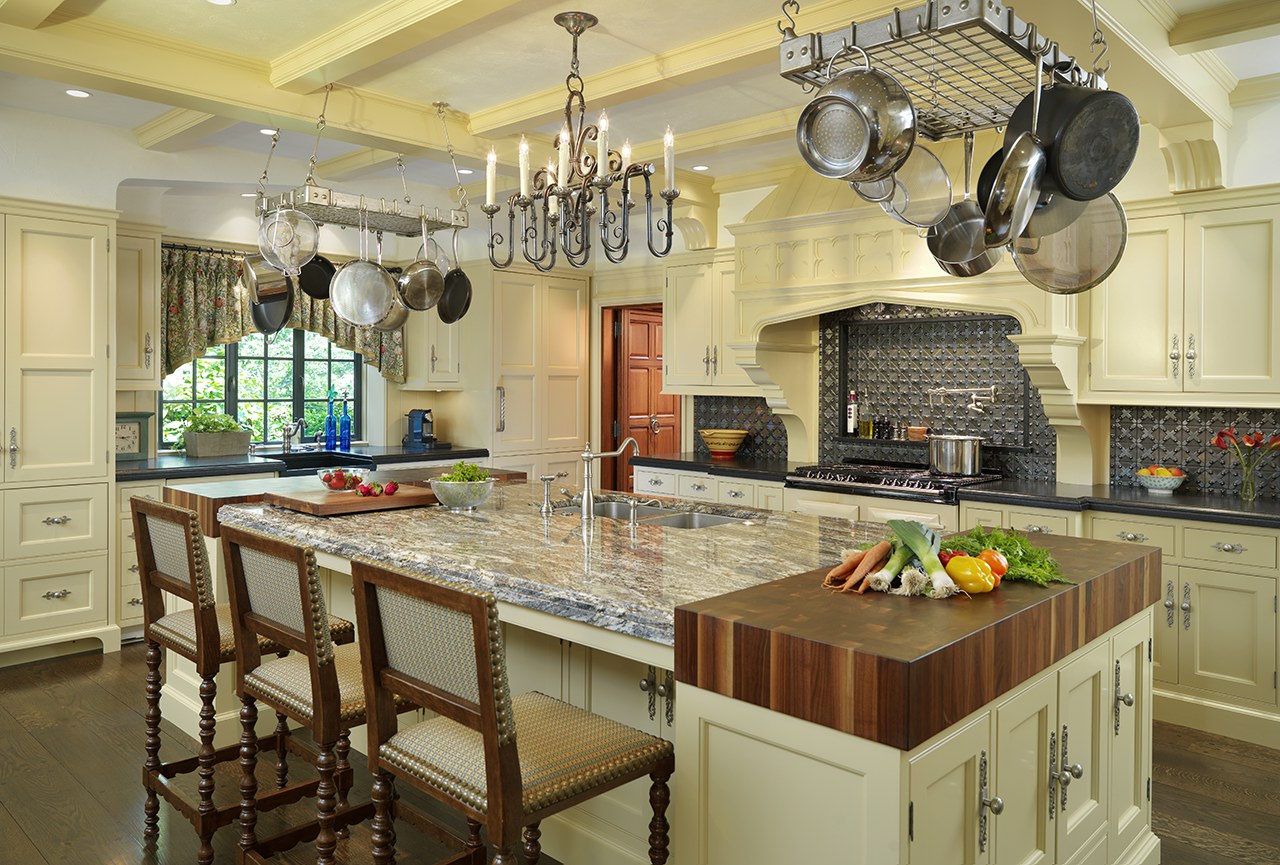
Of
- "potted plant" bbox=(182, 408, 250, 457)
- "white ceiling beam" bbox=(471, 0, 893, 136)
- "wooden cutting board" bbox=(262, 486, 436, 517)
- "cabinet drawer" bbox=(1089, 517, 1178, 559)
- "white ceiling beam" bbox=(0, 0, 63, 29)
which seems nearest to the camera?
"white ceiling beam" bbox=(0, 0, 63, 29)

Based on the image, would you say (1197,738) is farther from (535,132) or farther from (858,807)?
(535,132)

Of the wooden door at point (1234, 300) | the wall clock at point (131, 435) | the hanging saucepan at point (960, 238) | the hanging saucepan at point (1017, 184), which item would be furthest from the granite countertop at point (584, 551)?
the wall clock at point (131, 435)

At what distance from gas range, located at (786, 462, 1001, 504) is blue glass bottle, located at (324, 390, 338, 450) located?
11.8 feet

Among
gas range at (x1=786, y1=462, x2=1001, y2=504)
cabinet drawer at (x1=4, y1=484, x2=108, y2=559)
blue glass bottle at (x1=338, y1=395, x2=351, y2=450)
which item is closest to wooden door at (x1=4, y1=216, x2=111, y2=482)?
cabinet drawer at (x1=4, y1=484, x2=108, y2=559)

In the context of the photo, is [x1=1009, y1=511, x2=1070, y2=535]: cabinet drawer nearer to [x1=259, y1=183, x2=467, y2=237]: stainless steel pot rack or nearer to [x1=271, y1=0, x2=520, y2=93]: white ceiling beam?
[x1=259, y1=183, x2=467, y2=237]: stainless steel pot rack

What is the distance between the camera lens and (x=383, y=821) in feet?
7.15

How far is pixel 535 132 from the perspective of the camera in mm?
4938

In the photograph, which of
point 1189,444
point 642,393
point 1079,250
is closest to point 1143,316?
point 1189,444

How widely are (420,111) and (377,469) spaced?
2.73 meters

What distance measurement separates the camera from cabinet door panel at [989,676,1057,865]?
6.47 ft

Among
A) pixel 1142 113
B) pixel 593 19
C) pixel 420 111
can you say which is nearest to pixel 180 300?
pixel 420 111

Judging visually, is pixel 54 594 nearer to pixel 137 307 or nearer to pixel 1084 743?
pixel 137 307

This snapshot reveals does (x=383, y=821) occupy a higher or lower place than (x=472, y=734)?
lower

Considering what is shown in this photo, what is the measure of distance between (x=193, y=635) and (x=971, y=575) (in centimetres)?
235
